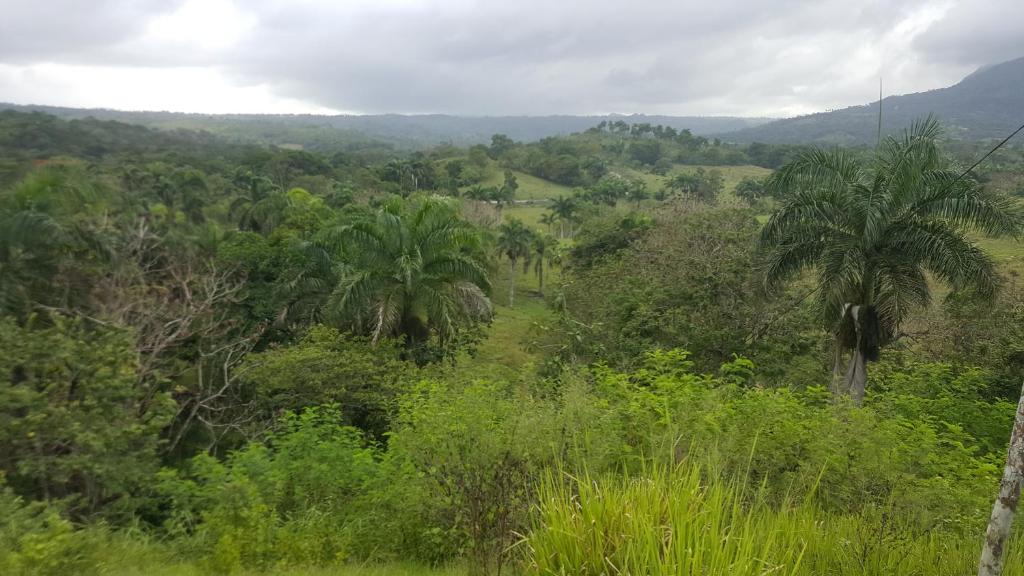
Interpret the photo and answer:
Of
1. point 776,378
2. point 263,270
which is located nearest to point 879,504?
point 776,378

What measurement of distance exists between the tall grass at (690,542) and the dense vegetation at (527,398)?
0.02 metres

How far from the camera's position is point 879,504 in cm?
507

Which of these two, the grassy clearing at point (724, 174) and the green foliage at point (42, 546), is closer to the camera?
the green foliage at point (42, 546)

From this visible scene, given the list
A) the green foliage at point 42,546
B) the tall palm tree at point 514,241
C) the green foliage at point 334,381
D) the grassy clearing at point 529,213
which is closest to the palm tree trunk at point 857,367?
the green foliage at point 334,381

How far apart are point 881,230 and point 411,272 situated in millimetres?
8573

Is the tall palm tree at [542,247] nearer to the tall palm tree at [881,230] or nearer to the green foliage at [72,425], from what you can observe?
the tall palm tree at [881,230]

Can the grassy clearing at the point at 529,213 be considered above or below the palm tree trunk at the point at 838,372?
below

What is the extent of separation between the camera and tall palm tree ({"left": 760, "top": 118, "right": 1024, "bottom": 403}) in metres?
9.16

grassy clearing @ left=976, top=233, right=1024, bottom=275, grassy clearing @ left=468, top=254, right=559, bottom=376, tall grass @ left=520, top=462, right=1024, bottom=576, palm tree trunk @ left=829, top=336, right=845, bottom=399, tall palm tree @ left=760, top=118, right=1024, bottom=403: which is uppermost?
tall palm tree @ left=760, top=118, right=1024, bottom=403

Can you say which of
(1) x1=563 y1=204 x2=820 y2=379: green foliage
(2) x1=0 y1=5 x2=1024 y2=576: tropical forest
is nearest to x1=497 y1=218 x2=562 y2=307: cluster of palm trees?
(2) x1=0 y1=5 x2=1024 y2=576: tropical forest

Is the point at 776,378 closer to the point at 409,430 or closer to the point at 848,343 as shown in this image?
the point at 848,343

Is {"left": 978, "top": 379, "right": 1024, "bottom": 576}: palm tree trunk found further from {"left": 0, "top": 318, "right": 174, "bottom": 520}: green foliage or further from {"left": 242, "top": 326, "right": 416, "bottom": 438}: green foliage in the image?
{"left": 242, "top": 326, "right": 416, "bottom": 438}: green foliage

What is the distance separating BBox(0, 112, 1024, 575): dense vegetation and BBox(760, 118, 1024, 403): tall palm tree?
43 millimetres

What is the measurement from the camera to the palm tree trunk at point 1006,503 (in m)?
3.10
